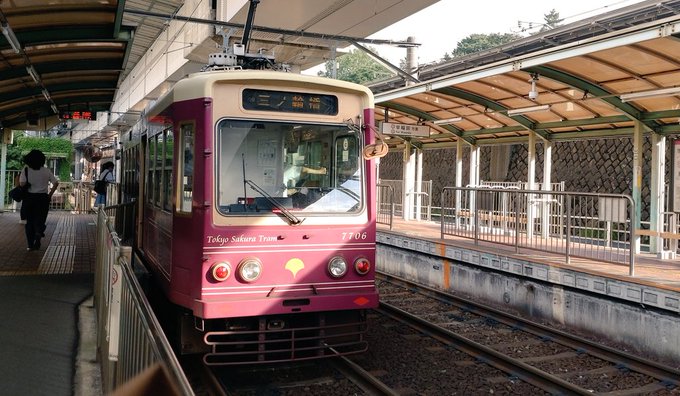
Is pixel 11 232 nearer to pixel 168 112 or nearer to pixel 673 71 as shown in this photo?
pixel 168 112

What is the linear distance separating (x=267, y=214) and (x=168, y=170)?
138 cm

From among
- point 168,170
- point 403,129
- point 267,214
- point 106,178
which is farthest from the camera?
point 106,178

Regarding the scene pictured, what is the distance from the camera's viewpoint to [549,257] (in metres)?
10.3

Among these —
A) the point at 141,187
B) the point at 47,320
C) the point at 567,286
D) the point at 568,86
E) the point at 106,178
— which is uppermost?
the point at 568,86

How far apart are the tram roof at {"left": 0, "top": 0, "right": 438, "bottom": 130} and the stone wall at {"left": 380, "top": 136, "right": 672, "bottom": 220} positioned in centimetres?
593

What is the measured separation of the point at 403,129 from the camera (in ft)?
47.7

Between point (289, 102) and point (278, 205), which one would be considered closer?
point (278, 205)

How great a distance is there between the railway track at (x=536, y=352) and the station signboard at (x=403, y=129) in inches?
184

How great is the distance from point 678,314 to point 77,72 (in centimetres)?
1028

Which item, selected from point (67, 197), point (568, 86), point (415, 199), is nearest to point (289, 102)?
point (568, 86)

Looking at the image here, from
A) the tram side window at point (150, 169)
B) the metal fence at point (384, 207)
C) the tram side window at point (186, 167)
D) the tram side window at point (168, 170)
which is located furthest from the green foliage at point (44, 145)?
the tram side window at point (186, 167)

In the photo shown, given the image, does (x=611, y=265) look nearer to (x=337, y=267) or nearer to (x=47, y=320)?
(x=337, y=267)

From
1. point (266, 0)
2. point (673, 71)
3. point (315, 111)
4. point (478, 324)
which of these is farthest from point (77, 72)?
point (673, 71)

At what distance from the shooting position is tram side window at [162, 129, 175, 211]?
651 centimetres
